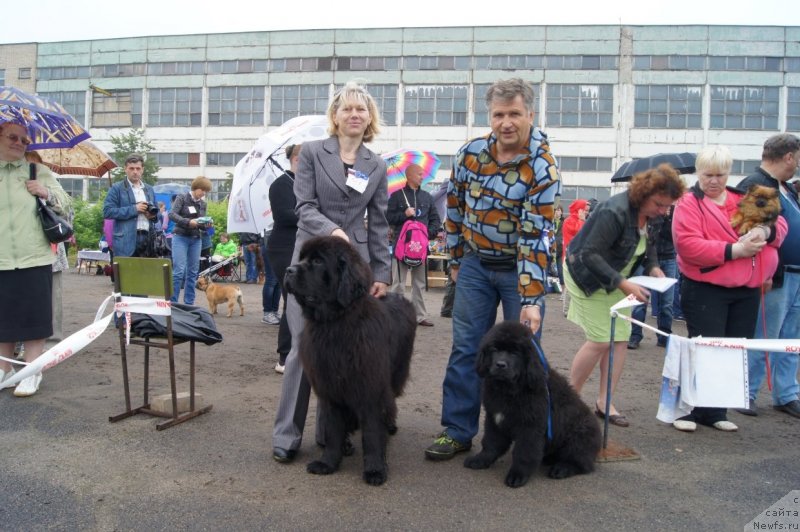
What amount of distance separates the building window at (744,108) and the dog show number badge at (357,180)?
42.7 meters

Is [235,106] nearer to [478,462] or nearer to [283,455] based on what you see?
[283,455]

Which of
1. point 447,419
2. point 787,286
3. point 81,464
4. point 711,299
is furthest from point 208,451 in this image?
Result: point 787,286

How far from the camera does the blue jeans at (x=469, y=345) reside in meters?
3.95

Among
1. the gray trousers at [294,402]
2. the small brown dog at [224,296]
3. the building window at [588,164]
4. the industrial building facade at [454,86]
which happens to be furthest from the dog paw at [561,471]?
the building window at [588,164]

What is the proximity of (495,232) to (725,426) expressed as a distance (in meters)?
2.73

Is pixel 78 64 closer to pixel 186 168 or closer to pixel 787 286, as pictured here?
pixel 186 168

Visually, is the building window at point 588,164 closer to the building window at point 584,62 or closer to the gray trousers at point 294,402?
the building window at point 584,62

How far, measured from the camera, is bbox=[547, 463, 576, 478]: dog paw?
3.56 meters

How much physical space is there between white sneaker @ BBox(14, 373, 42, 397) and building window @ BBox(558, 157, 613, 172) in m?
38.7

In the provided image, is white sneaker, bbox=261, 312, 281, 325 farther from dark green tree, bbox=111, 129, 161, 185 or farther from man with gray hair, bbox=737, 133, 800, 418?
dark green tree, bbox=111, 129, 161, 185

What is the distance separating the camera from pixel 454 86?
4141cm

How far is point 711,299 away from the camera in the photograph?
4.77 meters

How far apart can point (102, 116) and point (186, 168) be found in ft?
28.9

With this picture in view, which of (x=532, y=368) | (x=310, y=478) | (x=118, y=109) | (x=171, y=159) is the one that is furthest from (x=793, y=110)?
(x=118, y=109)
